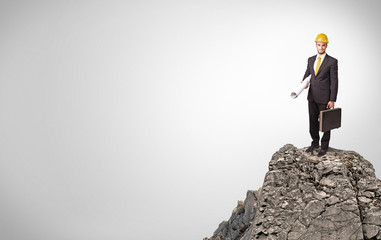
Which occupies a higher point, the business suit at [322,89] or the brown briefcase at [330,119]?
the business suit at [322,89]

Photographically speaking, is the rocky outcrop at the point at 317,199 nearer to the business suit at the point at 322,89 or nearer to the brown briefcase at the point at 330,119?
the brown briefcase at the point at 330,119

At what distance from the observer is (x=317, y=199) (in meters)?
13.0

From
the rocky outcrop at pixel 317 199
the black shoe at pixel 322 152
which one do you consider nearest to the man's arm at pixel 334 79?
the black shoe at pixel 322 152

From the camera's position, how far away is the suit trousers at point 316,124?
16.2m

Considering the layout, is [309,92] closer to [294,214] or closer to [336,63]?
[336,63]

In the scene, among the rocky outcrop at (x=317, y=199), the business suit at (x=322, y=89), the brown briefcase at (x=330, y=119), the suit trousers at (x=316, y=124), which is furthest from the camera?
the suit trousers at (x=316, y=124)

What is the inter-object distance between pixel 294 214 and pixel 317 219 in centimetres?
70

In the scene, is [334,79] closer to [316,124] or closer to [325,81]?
[325,81]

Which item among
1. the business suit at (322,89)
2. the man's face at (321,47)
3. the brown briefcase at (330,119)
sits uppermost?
the man's face at (321,47)

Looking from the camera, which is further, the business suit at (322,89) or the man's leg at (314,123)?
the man's leg at (314,123)

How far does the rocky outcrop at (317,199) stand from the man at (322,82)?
148 centimetres

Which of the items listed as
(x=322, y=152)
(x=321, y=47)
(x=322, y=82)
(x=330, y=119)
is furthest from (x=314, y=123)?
(x=321, y=47)

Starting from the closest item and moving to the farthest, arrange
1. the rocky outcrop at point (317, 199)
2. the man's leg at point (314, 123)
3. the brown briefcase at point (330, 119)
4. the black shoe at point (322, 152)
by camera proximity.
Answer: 1. the rocky outcrop at point (317, 199)
2. the brown briefcase at point (330, 119)
3. the black shoe at point (322, 152)
4. the man's leg at point (314, 123)

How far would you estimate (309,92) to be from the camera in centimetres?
1647
